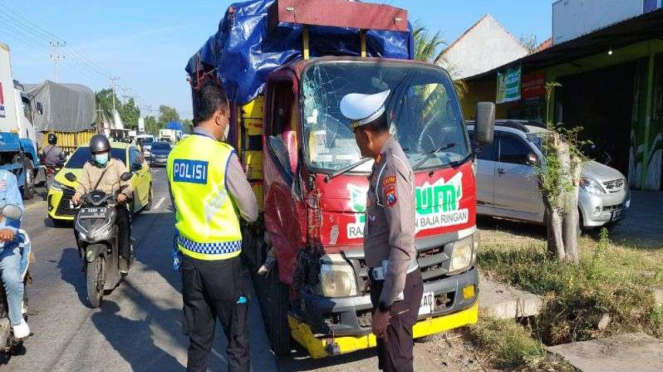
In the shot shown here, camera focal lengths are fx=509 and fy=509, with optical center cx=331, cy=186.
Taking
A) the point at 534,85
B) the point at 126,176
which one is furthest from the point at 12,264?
the point at 534,85

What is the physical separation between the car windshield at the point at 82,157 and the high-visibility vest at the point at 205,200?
303 inches

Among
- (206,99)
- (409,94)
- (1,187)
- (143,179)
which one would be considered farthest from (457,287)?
(143,179)

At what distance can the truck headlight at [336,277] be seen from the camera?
136 inches

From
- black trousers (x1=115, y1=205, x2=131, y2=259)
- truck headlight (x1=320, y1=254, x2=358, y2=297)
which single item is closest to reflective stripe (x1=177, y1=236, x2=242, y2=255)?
truck headlight (x1=320, y1=254, x2=358, y2=297)

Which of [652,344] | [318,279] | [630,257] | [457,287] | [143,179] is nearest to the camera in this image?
[318,279]

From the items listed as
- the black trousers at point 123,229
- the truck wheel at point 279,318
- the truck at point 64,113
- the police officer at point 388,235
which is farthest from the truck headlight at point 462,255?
the truck at point 64,113

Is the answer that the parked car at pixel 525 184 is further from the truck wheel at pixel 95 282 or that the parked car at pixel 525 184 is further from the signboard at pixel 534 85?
the signboard at pixel 534 85

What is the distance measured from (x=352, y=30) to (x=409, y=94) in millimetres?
1328

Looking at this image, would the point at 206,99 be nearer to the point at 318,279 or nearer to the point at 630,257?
the point at 318,279

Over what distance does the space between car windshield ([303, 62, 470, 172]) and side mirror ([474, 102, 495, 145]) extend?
0.13 meters

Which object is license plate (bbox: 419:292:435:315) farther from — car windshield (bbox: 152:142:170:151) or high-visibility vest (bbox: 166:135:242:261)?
car windshield (bbox: 152:142:170:151)

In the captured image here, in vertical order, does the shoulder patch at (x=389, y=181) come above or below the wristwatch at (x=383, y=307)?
above

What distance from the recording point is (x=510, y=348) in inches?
162

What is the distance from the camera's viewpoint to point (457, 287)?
3777mm
